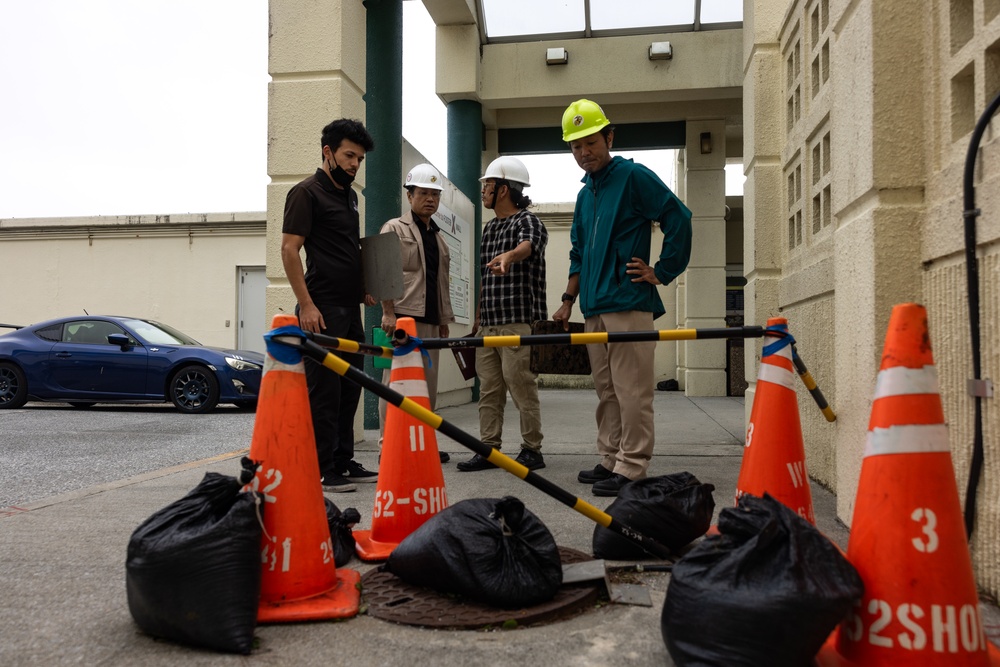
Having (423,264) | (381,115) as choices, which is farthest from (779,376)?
(381,115)

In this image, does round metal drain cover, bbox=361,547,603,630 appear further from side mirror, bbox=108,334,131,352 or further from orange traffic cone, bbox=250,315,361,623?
side mirror, bbox=108,334,131,352

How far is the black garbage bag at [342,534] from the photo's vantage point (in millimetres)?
2727

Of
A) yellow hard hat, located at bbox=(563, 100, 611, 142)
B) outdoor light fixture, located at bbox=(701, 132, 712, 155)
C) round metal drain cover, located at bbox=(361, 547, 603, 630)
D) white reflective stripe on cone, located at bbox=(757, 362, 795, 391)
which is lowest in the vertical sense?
round metal drain cover, located at bbox=(361, 547, 603, 630)

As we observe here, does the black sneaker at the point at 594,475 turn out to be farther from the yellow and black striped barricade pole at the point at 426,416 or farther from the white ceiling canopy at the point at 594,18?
the white ceiling canopy at the point at 594,18

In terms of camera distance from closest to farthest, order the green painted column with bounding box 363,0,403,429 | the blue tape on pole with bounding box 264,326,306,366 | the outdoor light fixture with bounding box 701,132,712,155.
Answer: the blue tape on pole with bounding box 264,326,306,366
the green painted column with bounding box 363,0,403,429
the outdoor light fixture with bounding box 701,132,712,155

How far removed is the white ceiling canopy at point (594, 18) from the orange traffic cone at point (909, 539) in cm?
869

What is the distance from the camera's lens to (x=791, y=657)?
5.32ft

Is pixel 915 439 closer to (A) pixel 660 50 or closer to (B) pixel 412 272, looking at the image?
(B) pixel 412 272

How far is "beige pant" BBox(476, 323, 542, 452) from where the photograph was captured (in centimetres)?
479

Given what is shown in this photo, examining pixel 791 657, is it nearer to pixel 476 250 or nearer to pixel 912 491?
pixel 912 491

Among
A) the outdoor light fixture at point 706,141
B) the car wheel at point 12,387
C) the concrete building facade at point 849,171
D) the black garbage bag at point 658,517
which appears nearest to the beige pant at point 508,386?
the concrete building facade at point 849,171

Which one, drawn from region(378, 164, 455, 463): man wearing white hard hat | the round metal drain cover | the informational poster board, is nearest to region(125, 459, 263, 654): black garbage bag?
the round metal drain cover

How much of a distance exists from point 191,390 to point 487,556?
27.5 feet

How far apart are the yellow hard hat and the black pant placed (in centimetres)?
153
